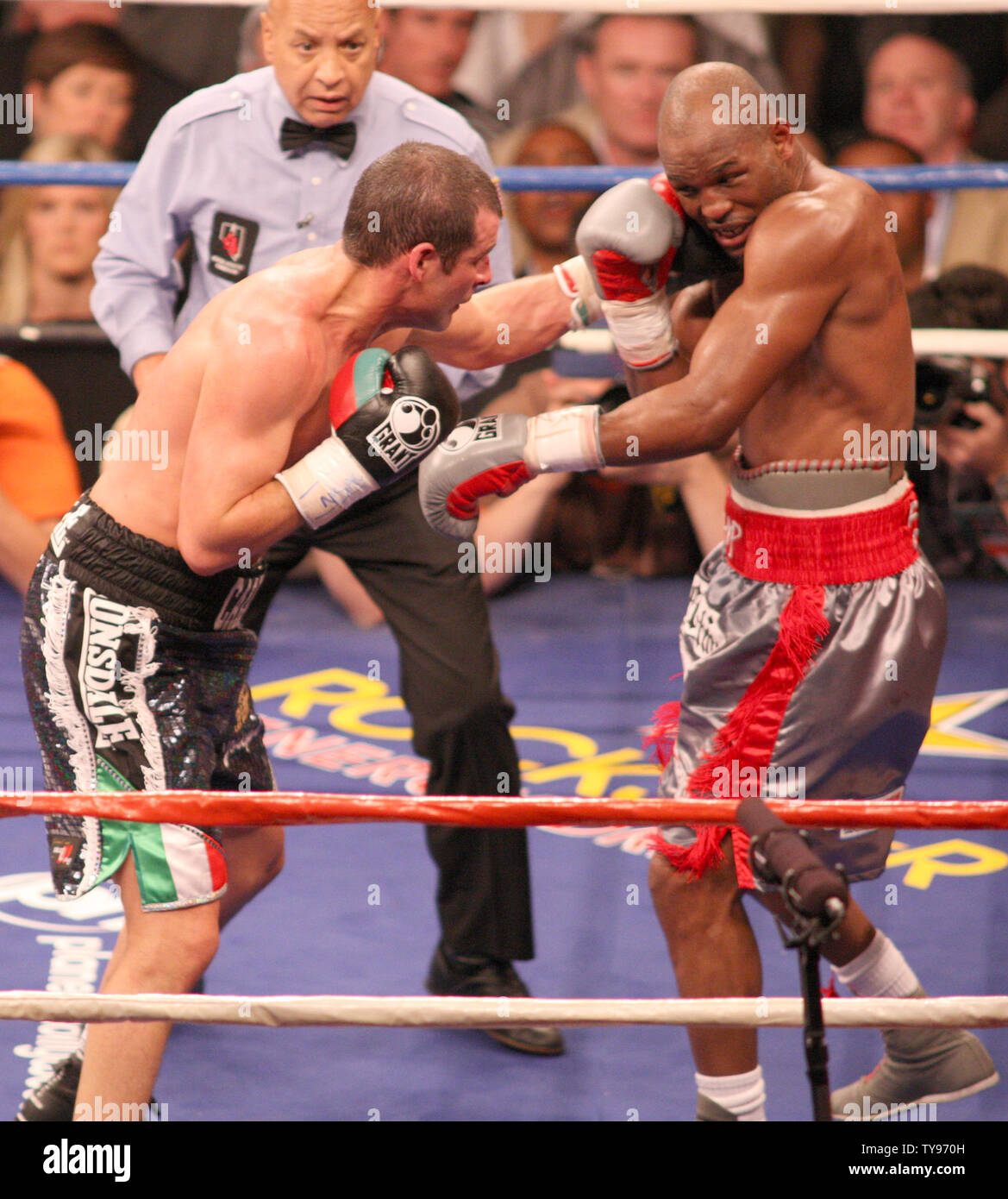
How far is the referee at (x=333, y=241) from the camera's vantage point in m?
2.45

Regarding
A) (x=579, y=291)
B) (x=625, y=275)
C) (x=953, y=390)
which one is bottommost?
(x=953, y=390)

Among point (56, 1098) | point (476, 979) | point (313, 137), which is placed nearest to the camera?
point (56, 1098)

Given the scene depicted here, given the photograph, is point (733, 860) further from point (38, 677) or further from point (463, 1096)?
point (38, 677)

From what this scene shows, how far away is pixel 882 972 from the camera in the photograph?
2139 millimetres

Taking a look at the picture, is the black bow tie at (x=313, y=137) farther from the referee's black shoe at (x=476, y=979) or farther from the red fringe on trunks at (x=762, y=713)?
the referee's black shoe at (x=476, y=979)

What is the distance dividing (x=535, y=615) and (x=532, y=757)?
102 centimetres

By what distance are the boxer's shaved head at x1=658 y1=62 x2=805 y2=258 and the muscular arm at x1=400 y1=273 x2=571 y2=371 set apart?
1.50 feet

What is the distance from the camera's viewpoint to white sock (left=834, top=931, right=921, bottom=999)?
214 centimetres

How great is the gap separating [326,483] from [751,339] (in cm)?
52

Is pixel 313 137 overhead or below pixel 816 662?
overhead

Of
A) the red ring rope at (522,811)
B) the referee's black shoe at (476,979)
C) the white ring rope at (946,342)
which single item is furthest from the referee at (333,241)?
the red ring rope at (522,811)

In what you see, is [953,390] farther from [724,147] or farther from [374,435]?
[374,435]

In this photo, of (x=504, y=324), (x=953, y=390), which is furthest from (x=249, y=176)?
(x=953, y=390)

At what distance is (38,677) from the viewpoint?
6.47ft
